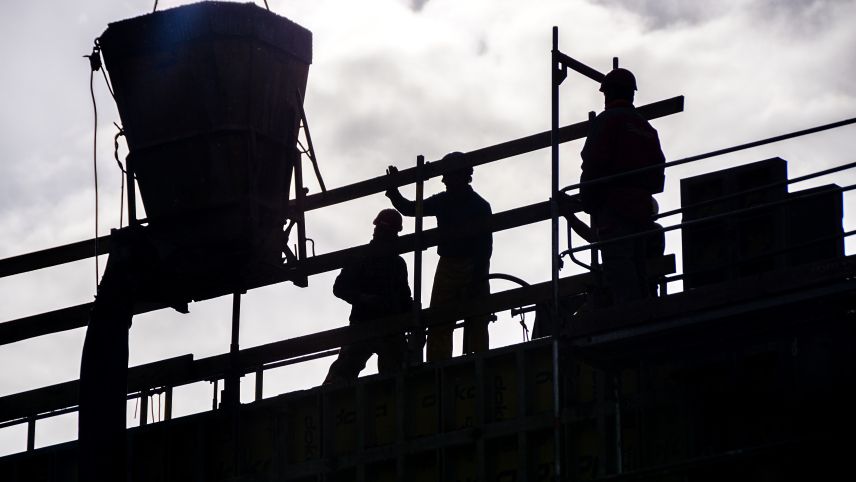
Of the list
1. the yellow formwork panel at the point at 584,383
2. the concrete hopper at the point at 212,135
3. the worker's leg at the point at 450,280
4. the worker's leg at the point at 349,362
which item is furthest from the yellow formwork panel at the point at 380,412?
the concrete hopper at the point at 212,135

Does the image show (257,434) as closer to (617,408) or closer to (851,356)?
(617,408)

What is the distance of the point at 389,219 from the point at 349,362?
1.61m

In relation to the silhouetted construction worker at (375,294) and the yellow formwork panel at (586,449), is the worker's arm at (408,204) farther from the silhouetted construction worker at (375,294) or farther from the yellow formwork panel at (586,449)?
the yellow formwork panel at (586,449)

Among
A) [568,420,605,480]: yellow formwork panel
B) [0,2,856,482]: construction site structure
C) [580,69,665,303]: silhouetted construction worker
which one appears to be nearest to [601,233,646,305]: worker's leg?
[580,69,665,303]: silhouetted construction worker

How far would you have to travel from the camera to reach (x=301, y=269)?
18.6m

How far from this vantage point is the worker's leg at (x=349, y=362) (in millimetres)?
18406

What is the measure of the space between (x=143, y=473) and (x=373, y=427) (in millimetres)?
2671

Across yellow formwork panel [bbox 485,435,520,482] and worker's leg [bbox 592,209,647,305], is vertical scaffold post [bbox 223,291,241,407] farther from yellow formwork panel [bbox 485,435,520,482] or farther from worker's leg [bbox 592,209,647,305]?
worker's leg [bbox 592,209,647,305]

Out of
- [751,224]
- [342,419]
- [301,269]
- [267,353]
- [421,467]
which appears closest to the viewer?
[751,224]

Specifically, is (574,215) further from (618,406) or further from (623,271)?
(618,406)

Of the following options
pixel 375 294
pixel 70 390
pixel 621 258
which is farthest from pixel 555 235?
pixel 70 390

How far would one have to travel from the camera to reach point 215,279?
1850cm

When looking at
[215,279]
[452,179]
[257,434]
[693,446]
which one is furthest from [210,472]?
[693,446]

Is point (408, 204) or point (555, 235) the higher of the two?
point (408, 204)
